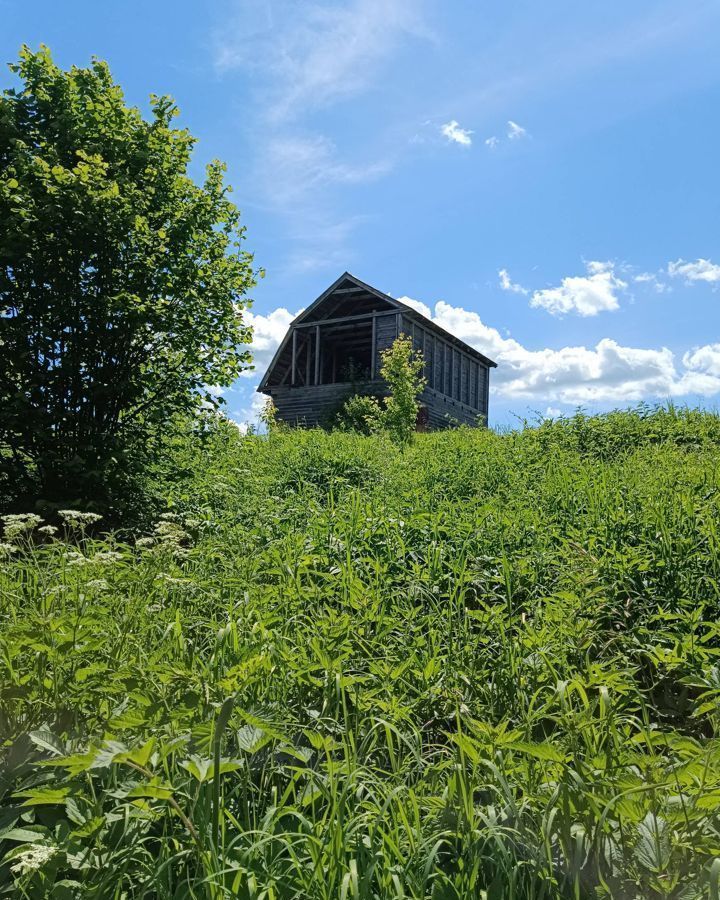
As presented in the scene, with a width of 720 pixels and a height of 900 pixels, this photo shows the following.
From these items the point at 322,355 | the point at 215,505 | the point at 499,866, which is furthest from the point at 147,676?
the point at 322,355

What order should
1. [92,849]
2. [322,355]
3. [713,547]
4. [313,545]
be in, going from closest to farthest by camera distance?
[92,849] < [713,547] < [313,545] < [322,355]

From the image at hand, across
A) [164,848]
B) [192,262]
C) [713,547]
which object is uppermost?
[192,262]

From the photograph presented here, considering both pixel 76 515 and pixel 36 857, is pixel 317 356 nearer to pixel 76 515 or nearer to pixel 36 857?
pixel 76 515

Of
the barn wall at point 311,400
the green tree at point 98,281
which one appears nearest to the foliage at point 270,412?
the barn wall at point 311,400

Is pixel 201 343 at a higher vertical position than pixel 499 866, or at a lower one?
higher

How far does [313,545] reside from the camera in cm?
495

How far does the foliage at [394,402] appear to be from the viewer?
19.0 m

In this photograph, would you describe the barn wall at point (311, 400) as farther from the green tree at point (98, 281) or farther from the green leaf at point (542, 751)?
the green leaf at point (542, 751)

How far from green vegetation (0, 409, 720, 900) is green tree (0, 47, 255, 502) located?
132 cm

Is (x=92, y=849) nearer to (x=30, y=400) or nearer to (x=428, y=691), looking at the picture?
(x=428, y=691)

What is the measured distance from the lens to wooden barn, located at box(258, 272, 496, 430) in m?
24.4

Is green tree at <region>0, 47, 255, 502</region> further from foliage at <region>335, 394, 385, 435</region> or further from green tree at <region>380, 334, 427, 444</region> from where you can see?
foliage at <region>335, 394, 385, 435</region>

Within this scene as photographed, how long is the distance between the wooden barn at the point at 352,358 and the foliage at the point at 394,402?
2.85ft

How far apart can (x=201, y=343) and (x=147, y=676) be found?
5400 millimetres
